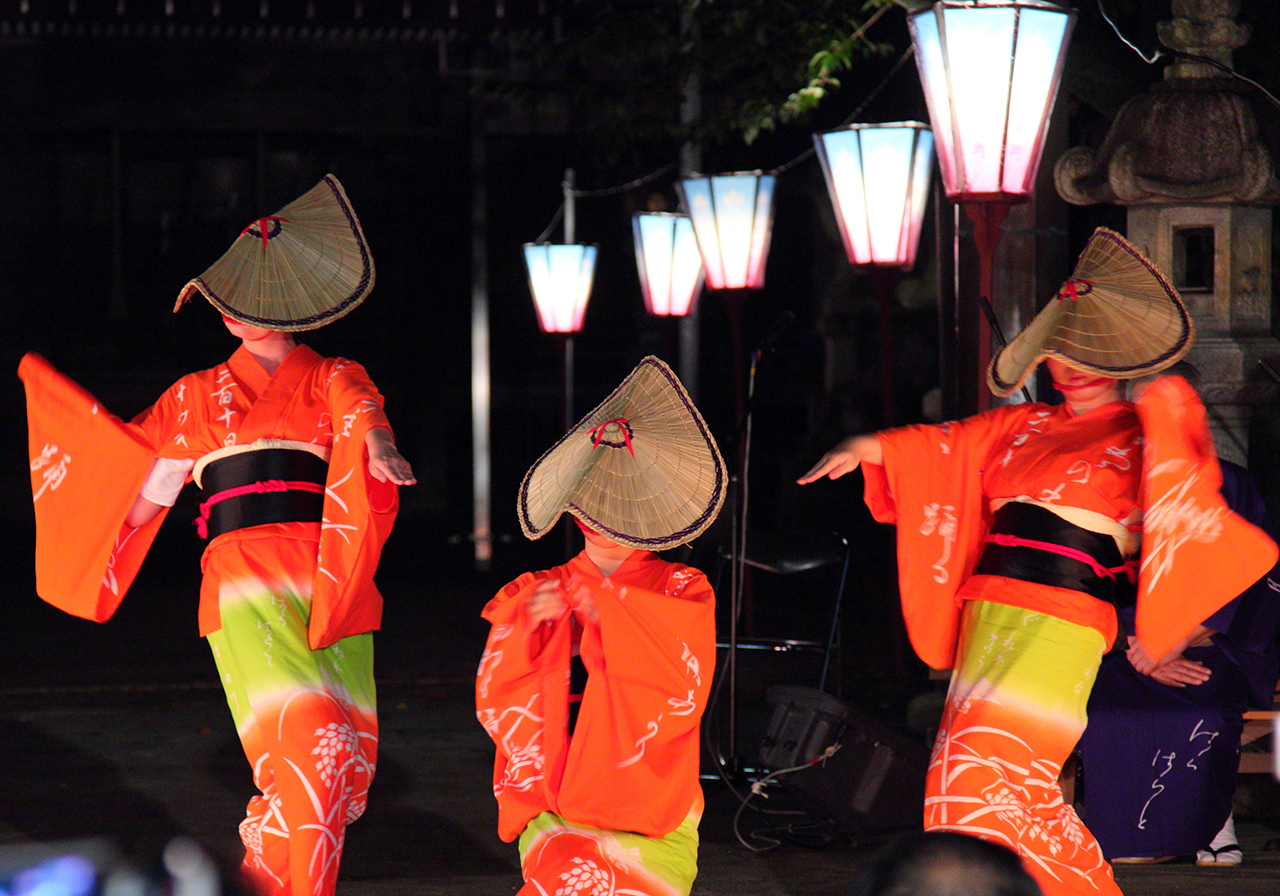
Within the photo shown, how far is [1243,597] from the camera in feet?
13.2

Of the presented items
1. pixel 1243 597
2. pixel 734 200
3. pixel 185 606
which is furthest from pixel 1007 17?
pixel 185 606

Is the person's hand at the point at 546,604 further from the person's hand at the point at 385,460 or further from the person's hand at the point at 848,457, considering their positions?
the person's hand at the point at 848,457

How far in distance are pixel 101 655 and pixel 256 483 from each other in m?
5.29

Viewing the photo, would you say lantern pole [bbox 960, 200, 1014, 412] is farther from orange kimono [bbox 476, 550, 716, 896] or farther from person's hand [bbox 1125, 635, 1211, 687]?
orange kimono [bbox 476, 550, 716, 896]

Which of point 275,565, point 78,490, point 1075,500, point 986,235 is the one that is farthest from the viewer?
point 986,235

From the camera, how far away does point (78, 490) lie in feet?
11.5

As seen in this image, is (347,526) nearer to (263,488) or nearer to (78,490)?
(263,488)

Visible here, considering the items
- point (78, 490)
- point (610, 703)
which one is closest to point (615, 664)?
point (610, 703)

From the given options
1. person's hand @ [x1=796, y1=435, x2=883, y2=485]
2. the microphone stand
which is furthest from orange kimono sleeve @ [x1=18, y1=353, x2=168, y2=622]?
the microphone stand

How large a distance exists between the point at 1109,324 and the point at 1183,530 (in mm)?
512

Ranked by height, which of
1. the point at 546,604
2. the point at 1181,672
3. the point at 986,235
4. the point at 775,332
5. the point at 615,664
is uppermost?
the point at 986,235

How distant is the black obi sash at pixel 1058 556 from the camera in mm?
3137

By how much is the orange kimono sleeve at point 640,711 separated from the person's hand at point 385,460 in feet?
2.19

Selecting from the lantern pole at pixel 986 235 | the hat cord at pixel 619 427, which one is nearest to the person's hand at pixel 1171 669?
the lantern pole at pixel 986 235
